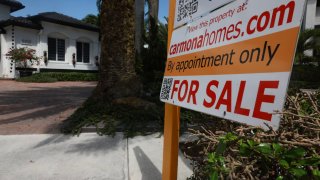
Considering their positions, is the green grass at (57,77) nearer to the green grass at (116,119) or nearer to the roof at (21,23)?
the roof at (21,23)

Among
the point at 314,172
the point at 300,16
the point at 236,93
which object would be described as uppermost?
the point at 300,16

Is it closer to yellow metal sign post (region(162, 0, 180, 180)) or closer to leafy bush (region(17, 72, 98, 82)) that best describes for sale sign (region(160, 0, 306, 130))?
yellow metal sign post (region(162, 0, 180, 180))

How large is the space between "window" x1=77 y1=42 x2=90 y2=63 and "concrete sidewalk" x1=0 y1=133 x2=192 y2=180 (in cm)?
2220

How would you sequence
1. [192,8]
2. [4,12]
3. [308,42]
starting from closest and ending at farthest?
1. [192,8]
2. [308,42]
3. [4,12]

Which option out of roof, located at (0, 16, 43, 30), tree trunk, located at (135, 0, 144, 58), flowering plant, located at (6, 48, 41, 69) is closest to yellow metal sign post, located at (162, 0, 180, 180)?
tree trunk, located at (135, 0, 144, 58)

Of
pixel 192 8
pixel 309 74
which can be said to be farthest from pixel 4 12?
pixel 192 8

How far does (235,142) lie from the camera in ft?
6.32

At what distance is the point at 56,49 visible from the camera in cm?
2544

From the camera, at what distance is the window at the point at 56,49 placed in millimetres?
25188

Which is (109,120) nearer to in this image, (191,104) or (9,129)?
(9,129)

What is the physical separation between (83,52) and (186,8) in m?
25.4

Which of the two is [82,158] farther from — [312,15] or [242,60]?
[312,15]

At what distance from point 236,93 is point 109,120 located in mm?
4374

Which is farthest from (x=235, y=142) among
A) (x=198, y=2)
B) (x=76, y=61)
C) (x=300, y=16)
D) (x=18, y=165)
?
(x=76, y=61)
